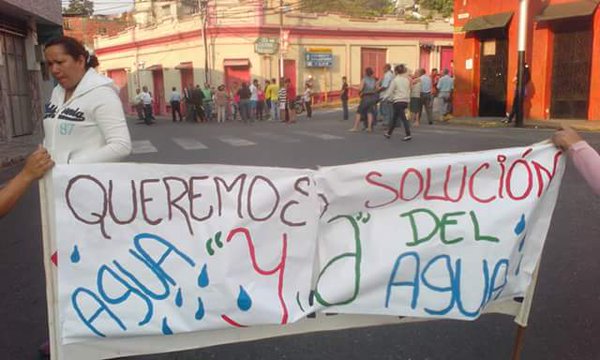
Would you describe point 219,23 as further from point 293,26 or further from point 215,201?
point 215,201

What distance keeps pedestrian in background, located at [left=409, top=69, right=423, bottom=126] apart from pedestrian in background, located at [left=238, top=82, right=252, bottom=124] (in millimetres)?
8278

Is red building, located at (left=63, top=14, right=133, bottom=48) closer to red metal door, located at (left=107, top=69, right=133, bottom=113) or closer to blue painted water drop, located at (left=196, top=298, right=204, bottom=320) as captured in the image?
red metal door, located at (left=107, top=69, right=133, bottom=113)

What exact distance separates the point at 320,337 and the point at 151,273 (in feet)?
4.29

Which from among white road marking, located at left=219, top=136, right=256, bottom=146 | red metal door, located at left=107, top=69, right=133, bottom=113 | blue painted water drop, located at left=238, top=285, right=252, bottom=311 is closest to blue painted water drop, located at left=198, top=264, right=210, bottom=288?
blue painted water drop, located at left=238, top=285, right=252, bottom=311

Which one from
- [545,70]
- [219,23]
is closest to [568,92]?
[545,70]

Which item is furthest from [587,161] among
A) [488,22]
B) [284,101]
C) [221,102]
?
[221,102]

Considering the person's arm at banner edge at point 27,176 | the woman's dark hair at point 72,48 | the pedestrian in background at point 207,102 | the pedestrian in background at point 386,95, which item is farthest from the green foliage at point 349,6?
the person's arm at banner edge at point 27,176

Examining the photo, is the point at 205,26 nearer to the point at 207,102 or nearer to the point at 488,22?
the point at 207,102

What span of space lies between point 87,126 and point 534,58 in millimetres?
17160

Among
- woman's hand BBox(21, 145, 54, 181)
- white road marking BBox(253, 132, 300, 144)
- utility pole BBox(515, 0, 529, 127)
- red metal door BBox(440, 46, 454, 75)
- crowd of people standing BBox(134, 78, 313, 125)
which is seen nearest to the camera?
woman's hand BBox(21, 145, 54, 181)

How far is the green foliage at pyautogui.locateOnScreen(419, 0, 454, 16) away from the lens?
41.1m

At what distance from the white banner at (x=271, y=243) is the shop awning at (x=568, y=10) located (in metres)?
15.1

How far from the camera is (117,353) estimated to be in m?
2.36

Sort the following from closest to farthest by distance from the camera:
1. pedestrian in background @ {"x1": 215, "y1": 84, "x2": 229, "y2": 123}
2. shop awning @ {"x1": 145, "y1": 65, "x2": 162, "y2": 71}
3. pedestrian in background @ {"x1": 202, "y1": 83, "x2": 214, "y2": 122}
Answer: pedestrian in background @ {"x1": 215, "y1": 84, "x2": 229, "y2": 123} < pedestrian in background @ {"x1": 202, "y1": 83, "x2": 214, "y2": 122} < shop awning @ {"x1": 145, "y1": 65, "x2": 162, "y2": 71}
